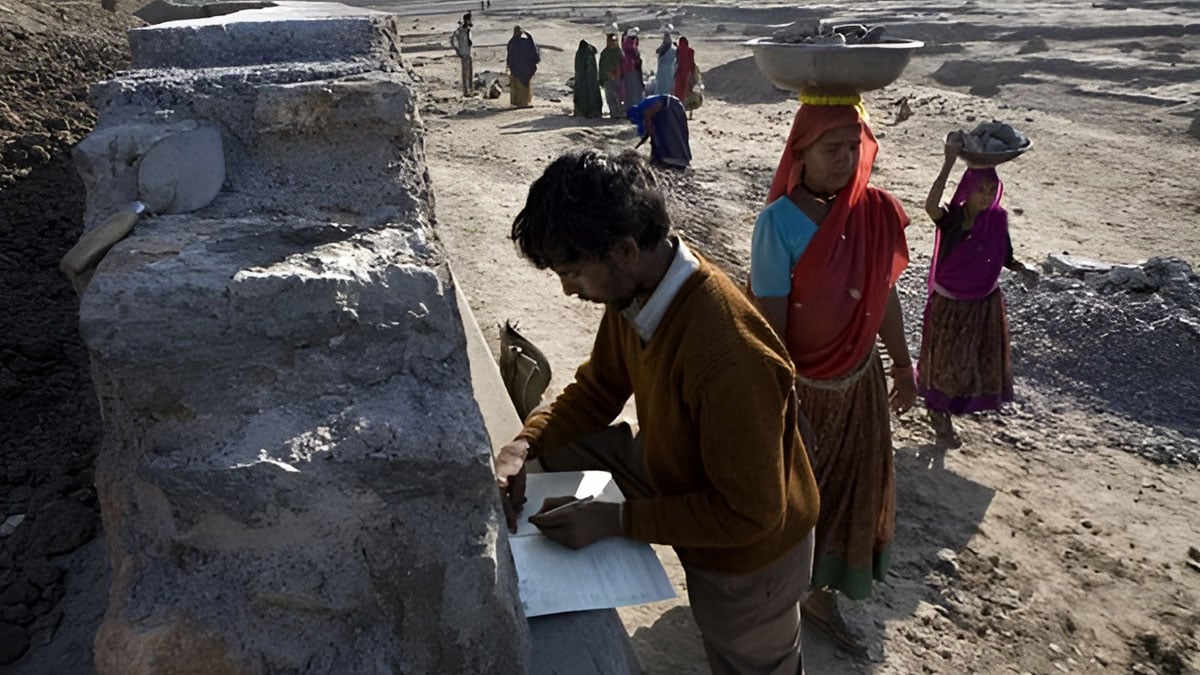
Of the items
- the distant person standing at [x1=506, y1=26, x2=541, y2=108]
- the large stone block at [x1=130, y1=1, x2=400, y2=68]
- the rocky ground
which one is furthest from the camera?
the distant person standing at [x1=506, y1=26, x2=541, y2=108]

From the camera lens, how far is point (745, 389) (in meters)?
1.49

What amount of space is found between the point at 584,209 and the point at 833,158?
1.23 m

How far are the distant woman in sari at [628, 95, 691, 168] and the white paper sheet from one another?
805 cm

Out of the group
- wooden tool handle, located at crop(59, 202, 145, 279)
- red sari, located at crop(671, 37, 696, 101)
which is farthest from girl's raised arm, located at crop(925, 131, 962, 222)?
red sari, located at crop(671, 37, 696, 101)

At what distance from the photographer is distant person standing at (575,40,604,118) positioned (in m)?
13.1

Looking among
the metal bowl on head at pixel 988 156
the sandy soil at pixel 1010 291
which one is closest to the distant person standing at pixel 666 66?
the sandy soil at pixel 1010 291

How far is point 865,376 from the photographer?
2.65 meters

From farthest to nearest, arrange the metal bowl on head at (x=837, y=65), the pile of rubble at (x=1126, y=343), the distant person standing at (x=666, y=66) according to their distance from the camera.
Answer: the distant person standing at (x=666, y=66) < the pile of rubble at (x=1126, y=343) < the metal bowl on head at (x=837, y=65)

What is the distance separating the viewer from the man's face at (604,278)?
4.94 ft

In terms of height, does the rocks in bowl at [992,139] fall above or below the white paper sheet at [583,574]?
above

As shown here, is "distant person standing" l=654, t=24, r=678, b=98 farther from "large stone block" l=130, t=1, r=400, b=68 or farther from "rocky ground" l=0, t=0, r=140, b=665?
"large stone block" l=130, t=1, r=400, b=68

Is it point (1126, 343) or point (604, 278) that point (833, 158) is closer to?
point (604, 278)

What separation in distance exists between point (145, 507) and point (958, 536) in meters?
3.10

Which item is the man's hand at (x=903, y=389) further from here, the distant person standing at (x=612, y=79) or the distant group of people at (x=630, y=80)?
the distant person standing at (x=612, y=79)
